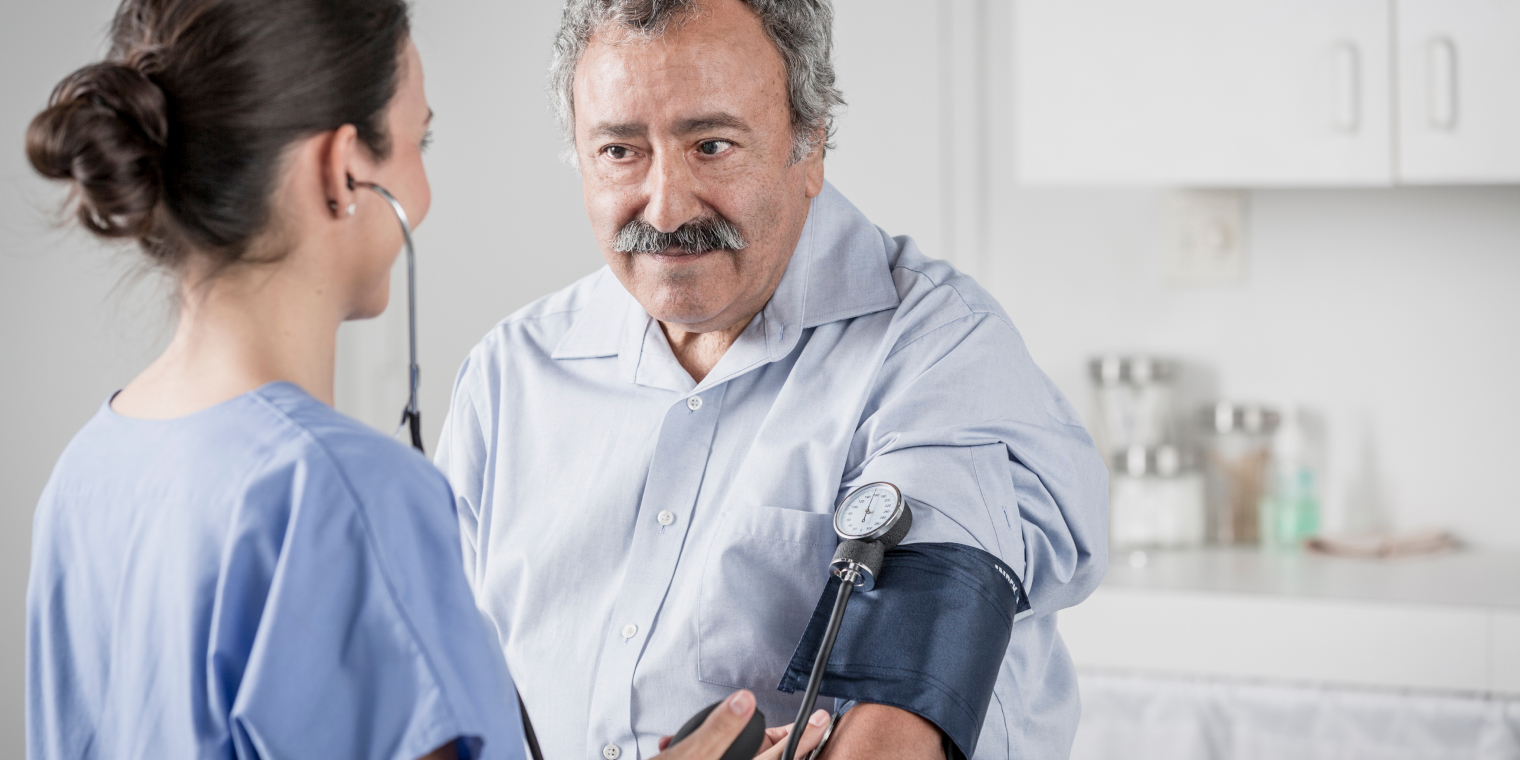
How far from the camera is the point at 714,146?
3.64ft

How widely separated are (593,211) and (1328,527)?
166cm

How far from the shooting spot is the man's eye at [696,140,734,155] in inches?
43.6

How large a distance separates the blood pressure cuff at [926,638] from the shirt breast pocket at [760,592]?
0.12 m

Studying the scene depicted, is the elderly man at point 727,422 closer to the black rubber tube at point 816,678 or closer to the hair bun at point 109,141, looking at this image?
the black rubber tube at point 816,678

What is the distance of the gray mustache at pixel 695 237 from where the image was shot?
3.64 feet

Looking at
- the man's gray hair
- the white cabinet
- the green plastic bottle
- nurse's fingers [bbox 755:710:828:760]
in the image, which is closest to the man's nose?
the man's gray hair

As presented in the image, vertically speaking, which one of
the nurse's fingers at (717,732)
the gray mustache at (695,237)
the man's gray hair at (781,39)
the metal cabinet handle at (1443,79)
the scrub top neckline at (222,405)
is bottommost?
the nurse's fingers at (717,732)

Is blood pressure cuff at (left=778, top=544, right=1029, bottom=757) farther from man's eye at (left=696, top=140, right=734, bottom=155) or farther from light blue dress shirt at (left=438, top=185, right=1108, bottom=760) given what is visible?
man's eye at (left=696, top=140, right=734, bottom=155)

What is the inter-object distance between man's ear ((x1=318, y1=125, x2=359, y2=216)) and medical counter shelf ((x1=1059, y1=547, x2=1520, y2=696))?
1531 mm

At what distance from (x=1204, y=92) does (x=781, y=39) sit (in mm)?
1067

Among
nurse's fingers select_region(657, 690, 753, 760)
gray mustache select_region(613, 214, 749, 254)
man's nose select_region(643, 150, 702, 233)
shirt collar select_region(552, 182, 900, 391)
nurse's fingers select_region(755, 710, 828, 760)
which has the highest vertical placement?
man's nose select_region(643, 150, 702, 233)

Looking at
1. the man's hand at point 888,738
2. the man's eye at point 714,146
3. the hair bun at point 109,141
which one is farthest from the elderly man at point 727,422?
the hair bun at point 109,141

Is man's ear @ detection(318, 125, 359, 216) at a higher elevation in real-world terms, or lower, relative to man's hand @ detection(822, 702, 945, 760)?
higher

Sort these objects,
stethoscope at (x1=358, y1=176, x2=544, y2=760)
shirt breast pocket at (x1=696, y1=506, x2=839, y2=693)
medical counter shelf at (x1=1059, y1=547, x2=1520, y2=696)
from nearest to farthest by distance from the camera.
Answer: stethoscope at (x1=358, y1=176, x2=544, y2=760)
shirt breast pocket at (x1=696, y1=506, x2=839, y2=693)
medical counter shelf at (x1=1059, y1=547, x2=1520, y2=696)
